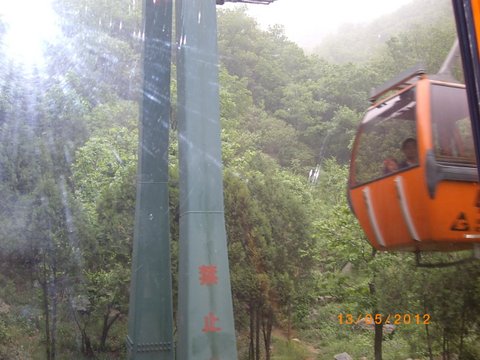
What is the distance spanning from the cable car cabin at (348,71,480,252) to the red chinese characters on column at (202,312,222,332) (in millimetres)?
1928

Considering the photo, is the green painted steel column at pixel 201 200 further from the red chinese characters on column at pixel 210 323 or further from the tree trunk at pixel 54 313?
the tree trunk at pixel 54 313

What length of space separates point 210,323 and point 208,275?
50cm

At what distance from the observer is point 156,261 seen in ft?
24.9

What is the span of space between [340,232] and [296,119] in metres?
17.6

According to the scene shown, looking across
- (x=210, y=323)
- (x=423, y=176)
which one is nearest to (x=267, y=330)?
(x=210, y=323)

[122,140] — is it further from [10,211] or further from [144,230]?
[144,230]

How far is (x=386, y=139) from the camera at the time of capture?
15.0 feet

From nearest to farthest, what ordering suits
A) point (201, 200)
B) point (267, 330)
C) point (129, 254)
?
point (201, 200) → point (267, 330) → point (129, 254)

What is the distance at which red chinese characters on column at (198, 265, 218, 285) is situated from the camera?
18.0 feet

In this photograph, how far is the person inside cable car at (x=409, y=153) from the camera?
3.87 m

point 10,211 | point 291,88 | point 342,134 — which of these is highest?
point 291,88

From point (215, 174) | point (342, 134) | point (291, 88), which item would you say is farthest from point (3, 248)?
point (291, 88)

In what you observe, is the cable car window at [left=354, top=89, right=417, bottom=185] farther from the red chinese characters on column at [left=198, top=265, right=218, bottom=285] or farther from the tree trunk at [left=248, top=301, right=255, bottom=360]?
the tree trunk at [left=248, top=301, right=255, bottom=360]
